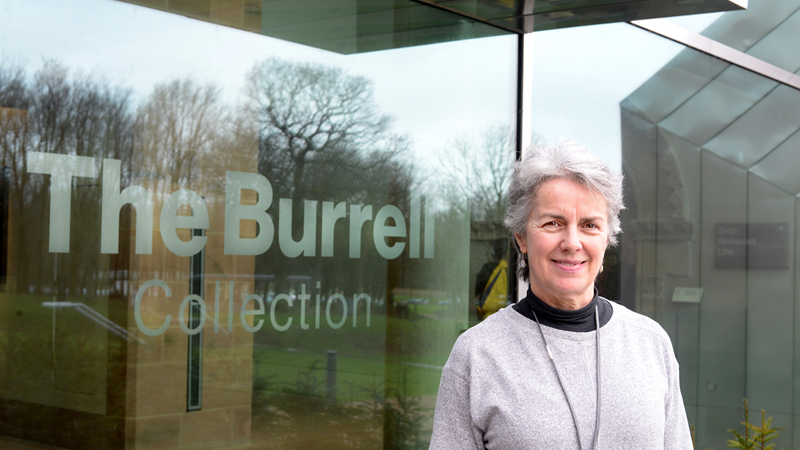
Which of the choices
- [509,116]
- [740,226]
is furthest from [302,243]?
[740,226]

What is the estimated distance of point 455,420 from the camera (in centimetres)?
182

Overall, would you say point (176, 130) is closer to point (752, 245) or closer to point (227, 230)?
point (227, 230)

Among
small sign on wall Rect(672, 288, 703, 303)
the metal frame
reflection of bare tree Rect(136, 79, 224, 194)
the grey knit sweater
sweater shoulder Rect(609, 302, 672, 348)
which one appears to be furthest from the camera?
small sign on wall Rect(672, 288, 703, 303)

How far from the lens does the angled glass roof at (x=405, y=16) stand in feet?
14.4

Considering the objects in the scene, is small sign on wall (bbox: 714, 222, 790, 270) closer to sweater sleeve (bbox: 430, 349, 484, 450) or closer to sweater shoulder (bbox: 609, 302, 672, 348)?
sweater shoulder (bbox: 609, 302, 672, 348)

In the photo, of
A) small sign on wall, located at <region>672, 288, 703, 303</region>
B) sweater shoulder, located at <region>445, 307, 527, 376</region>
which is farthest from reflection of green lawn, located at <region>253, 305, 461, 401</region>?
sweater shoulder, located at <region>445, 307, 527, 376</region>

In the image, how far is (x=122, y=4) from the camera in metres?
3.80

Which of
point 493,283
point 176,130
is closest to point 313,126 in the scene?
point 176,130

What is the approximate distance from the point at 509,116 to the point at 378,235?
5.45 ft

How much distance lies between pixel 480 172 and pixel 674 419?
4.02 m

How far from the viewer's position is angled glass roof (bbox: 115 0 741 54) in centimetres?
440

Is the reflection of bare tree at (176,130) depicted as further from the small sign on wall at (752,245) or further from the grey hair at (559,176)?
the small sign on wall at (752,245)

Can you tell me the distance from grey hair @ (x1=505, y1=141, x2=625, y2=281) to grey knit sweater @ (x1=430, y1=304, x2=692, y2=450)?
28cm

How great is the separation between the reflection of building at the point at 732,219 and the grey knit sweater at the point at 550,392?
5.40 metres
